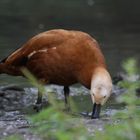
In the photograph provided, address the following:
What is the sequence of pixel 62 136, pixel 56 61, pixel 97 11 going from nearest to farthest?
pixel 62 136
pixel 56 61
pixel 97 11

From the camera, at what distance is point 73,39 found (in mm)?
7781

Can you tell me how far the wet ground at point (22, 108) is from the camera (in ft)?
22.2

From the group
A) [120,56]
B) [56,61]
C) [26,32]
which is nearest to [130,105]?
[56,61]

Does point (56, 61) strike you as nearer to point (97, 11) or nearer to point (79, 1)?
point (97, 11)

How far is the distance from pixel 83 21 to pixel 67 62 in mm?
9308

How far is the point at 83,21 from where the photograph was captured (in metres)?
16.8

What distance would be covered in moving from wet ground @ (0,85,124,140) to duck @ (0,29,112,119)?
24 cm

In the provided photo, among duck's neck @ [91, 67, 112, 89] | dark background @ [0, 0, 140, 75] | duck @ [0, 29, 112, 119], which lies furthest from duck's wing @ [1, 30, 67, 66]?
dark background @ [0, 0, 140, 75]

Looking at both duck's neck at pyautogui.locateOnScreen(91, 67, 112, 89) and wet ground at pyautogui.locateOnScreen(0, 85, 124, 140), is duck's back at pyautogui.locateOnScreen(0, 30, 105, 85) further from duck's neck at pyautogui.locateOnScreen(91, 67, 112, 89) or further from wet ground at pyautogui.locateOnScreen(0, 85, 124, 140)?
wet ground at pyautogui.locateOnScreen(0, 85, 124, 140)

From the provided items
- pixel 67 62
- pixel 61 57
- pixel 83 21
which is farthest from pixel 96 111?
pixel 83 21

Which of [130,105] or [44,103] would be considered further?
[44,103]

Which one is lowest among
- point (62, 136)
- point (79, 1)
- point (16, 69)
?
point (79, 1)

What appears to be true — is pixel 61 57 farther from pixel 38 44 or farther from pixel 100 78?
pixel 100 78

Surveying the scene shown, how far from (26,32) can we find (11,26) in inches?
30.8
